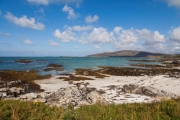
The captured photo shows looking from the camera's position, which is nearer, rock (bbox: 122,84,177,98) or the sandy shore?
the sandy shore

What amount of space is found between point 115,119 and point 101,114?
83 cm

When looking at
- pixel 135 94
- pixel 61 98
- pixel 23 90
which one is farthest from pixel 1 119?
pixel 23 90

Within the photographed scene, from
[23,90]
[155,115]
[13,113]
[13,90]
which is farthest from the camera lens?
[23,90]

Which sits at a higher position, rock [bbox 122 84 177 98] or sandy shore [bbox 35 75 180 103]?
rock [bbox 122 84 177 98]

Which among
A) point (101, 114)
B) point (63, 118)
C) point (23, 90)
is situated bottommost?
point (23, 90)

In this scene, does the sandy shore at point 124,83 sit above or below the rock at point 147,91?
below

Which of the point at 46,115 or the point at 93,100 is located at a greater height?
the point at 46,115

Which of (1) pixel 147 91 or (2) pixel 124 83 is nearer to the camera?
(1) pixel 147 91

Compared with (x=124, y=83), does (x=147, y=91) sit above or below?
above

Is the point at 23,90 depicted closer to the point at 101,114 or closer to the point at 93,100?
the point at 93,100

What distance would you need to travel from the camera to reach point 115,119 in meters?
5.47

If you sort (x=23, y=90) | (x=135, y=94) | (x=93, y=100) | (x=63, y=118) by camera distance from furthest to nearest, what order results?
1. (x=23, y=90)
2. (x=135, y=94)
3. (x=93, y=100)
4. (x=63, y=118)

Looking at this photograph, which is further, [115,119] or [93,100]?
[93,100]

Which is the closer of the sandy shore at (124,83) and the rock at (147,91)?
the sandy shore at (124,83)
